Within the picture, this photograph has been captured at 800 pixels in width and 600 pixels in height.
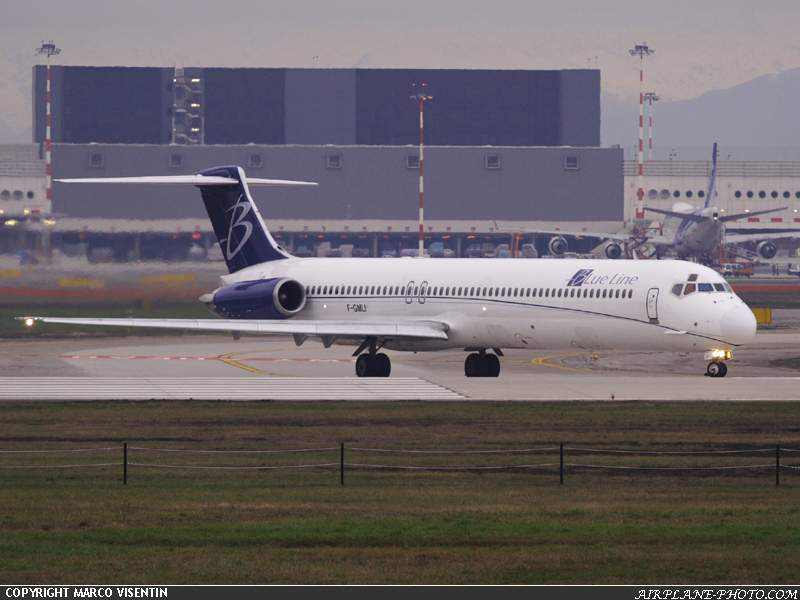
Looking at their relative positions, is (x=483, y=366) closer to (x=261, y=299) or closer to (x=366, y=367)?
(x=366, y=367)

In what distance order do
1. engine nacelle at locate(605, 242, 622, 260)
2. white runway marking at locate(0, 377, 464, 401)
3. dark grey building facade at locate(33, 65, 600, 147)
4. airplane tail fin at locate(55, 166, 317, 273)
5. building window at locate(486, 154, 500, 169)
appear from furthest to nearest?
dark grey building facade at locate(33, 65, 600, 147) → building window at locate(486, 154, 500, 169) → engine nacelle at locate(605, 242, 622, 260) → airplane tail fin at locate(55, 166, 317, 273) → white runway marking at locate(0, 377, 464, 401)

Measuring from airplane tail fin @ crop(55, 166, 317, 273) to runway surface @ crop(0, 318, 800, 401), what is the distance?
3717 mm

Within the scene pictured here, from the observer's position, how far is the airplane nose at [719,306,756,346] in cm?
3250

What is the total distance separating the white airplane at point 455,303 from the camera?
109 feet

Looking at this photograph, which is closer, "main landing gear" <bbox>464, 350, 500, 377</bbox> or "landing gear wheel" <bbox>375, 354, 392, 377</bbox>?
"landing gear wheel" <bbox>375, 354, 392, 377</bbox>

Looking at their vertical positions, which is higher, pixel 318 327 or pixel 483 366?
pixel 318 327

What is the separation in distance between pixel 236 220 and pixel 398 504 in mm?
25033

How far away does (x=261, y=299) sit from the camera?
38344mm

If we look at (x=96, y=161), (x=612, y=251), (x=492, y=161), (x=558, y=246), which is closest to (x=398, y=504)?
(x=612, y=251)

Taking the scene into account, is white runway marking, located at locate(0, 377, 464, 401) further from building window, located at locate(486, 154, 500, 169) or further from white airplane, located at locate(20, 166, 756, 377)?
building window, located at locate(486, 154, 500, 169)

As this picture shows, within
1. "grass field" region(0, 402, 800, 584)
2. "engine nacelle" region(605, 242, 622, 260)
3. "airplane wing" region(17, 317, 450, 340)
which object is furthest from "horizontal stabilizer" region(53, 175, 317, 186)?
"engine nacelle" region(605, 242, 622, 260)

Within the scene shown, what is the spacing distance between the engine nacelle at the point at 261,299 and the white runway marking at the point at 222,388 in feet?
9.74

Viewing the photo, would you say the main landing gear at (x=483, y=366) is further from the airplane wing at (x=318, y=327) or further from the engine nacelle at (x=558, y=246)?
the engine nacelle at (x=558, y=246)

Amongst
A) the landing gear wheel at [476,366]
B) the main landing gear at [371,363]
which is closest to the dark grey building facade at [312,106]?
the landing gear wheel at [476,366]
